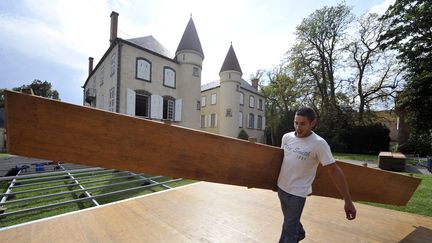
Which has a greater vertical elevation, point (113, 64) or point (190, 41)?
point (190, 41)

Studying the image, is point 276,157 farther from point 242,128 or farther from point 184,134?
point 242,128

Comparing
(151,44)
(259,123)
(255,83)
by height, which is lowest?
(259,123)

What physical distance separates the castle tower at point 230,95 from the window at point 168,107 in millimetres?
10385

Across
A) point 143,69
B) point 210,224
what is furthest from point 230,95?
point 210,224

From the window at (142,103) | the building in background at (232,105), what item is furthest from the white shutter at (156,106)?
the building in background at (232,105)

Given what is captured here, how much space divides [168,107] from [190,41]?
7.28 metres

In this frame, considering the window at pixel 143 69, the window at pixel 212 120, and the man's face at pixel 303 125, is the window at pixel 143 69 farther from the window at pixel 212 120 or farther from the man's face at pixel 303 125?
the man's face at pixel 303 125

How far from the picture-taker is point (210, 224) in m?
3.52

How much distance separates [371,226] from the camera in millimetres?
3533

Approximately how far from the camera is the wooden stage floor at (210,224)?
3041 mm

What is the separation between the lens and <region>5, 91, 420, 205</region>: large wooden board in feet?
3.78

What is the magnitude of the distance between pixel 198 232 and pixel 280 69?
34.8 meters

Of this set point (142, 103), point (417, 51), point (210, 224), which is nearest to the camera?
point (210, 224)

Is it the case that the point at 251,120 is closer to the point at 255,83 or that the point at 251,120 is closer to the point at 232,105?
the point at 255,83
